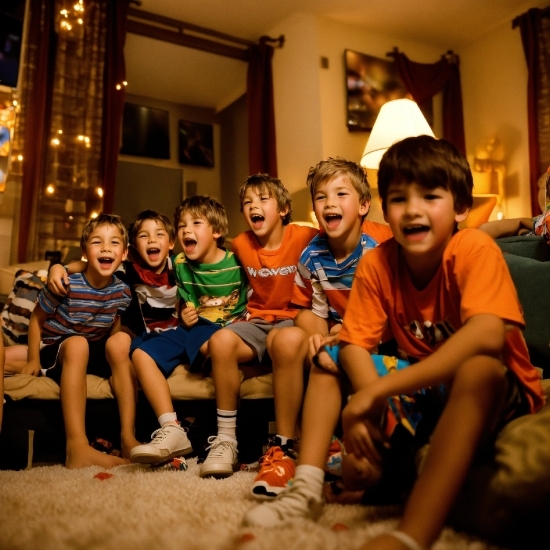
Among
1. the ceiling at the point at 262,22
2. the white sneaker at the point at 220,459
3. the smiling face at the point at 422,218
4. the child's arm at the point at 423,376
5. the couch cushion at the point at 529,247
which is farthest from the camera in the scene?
the ceiling at the point at 262,22

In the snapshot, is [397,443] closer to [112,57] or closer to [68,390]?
[68,390]

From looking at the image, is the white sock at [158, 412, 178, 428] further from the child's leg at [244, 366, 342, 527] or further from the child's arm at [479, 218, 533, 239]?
the child's arm at [479, 218, 533, 239]

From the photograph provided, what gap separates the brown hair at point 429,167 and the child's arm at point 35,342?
121 cm

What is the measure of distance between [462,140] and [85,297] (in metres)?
3.57

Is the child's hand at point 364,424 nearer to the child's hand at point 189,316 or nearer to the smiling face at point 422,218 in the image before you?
the smiling face at point 422,218

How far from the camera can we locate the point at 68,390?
1.46m

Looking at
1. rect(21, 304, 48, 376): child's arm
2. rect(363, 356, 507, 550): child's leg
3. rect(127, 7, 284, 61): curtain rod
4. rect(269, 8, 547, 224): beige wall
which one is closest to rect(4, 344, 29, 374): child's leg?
rect(21, 304, 48, 376): child's arm

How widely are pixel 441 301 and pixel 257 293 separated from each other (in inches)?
29.8

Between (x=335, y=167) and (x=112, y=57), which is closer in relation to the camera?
(x=335, y=167)

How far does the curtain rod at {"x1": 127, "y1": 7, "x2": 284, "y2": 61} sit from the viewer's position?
3.73 metres

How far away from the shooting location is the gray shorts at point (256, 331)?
1470 mm

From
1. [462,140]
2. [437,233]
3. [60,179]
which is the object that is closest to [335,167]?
[437,233]

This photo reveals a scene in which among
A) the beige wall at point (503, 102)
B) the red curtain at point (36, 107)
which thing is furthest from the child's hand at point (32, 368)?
the beige wall at point (503, 102)

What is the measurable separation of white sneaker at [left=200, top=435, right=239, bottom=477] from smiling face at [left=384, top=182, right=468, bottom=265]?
0.67m
